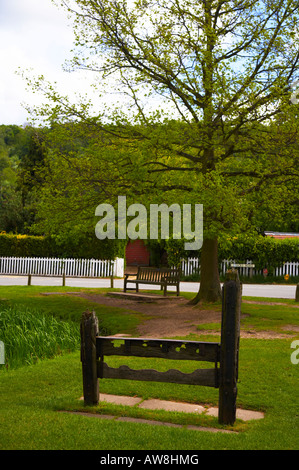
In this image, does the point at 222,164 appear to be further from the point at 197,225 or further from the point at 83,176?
the point at 83,176

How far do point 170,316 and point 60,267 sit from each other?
17.6 m

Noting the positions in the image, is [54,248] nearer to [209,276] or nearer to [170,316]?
[209,276]

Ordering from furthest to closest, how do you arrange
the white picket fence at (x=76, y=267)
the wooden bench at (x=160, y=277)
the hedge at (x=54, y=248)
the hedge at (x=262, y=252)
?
the hedge at (x=54, y=248) < the white picket fence at (x=76, y=267) < the hedge at (x=262, y=252) < the wooden bench at (x=160, y=277)

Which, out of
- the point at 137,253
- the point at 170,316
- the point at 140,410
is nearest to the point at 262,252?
the point at 137,253

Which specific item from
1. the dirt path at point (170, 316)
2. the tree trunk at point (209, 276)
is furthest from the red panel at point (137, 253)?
the tree trunk at point (209, 276)

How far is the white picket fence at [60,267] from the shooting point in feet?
Answer: 103

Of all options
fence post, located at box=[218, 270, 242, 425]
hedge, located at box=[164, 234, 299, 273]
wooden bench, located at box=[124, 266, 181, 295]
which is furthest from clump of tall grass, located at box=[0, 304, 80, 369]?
hedge, located at box=[164, 234, 299, 273]

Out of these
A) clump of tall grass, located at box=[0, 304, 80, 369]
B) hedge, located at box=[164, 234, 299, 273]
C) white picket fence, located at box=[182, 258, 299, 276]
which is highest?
hedge, located at box=[164, 234, 299, 273]

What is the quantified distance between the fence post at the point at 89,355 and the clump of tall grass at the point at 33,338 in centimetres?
373

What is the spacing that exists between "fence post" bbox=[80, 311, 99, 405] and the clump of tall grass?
3.73 metres

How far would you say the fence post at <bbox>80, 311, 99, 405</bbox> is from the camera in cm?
629

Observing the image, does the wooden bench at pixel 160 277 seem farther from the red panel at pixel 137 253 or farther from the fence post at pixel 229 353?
the red panel at pixel 137 253

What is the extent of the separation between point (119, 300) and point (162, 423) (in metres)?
12.8

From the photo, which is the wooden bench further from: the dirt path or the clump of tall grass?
the clump of tall grass
